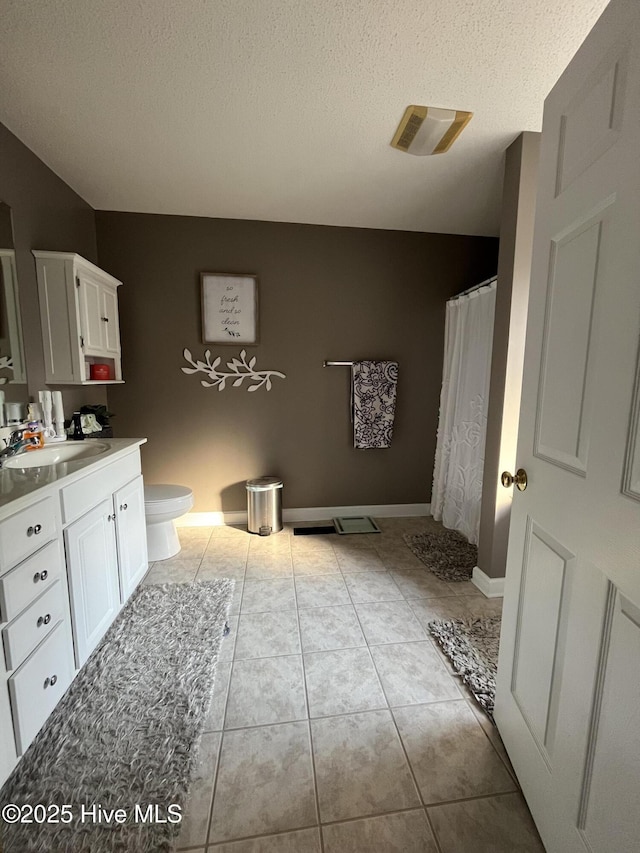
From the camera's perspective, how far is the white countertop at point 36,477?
104cm

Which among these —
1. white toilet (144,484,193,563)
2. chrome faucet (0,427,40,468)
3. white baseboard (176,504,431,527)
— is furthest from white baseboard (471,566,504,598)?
chrome faucet (0,427,40,468)

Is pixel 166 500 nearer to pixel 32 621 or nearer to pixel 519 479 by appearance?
pixel 32 621

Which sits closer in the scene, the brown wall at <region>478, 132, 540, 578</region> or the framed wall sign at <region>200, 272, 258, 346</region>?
the brown wall at <region>478, 132, 540, 578</region>

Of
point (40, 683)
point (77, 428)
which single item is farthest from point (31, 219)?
point (40, 683)

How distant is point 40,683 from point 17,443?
940mm

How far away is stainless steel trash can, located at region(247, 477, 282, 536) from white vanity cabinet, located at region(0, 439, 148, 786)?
1028 millimetres

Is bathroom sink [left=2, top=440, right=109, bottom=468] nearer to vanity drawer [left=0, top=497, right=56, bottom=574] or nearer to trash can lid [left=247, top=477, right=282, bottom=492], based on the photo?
vanity drawer [left=0, top=497, right=56, bottom=574]

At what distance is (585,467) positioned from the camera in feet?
2.53

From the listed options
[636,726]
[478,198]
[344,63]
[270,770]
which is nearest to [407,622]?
[270,770]

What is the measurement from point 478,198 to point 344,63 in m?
1.32

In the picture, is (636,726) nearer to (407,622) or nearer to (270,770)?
(270,770)

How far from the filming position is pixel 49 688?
117 centimetres

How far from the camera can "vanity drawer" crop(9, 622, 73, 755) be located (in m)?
Answer: 1.03

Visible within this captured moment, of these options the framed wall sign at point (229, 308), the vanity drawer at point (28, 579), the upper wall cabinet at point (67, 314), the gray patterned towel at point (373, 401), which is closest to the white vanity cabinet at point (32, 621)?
the vanity drawer at point (28, 579)
